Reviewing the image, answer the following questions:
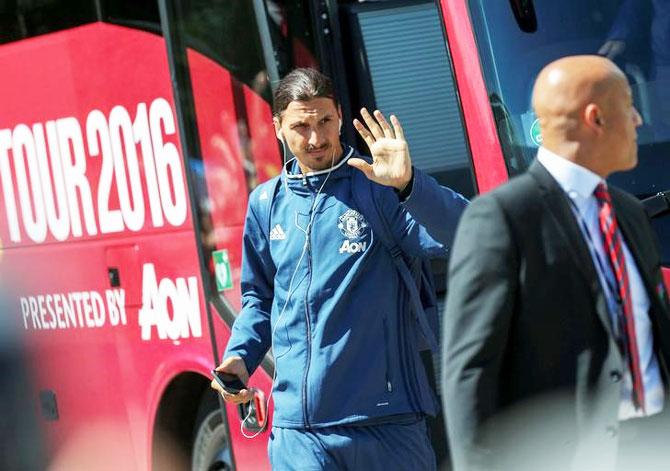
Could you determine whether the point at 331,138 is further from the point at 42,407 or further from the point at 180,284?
the point at 42,407

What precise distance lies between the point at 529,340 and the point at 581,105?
475 mm

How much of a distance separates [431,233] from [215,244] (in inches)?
80.1

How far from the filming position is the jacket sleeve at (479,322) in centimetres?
317

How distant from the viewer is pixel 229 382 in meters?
4.88

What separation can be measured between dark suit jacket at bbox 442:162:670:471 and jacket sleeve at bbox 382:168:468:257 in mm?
1145

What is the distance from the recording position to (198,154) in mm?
6375

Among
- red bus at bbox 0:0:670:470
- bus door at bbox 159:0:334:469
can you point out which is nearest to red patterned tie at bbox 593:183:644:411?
red bus at bbox 0:0:670:470

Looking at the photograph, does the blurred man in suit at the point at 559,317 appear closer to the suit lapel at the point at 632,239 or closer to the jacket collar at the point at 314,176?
the suit lapel at the point at 632,239

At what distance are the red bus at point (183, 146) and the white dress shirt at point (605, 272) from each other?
6.95 feet

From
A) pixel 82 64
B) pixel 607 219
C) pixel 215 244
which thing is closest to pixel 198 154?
pixel 215 244

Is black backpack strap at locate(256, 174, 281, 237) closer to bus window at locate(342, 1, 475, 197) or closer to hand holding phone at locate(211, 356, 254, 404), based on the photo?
hand holding phone at locate(211, 356, 254, 404)

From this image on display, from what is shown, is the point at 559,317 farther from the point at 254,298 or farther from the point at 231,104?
the point at 231,104

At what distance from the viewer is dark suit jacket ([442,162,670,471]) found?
3.17m

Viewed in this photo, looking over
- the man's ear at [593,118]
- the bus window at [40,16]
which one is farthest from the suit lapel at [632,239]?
the bus window at [40,16]
